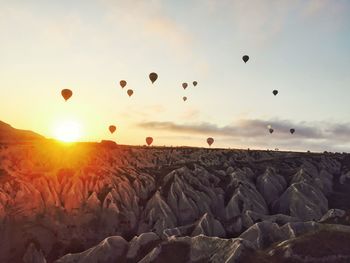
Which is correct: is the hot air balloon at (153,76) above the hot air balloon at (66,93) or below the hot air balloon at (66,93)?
above

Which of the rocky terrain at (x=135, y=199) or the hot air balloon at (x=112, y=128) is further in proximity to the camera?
the hot air balloon at (x=112, y=128)

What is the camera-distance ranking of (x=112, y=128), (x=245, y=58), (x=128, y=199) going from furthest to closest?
(x=112, y=128) → (x=245, y=58) → (x=128, y=199)

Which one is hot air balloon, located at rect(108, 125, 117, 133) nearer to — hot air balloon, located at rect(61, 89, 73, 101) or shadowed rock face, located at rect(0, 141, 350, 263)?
shadowed rock face, located at rect(0, 141, 350, 263)

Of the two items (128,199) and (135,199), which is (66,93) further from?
(135,199)

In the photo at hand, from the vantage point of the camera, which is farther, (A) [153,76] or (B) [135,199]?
(A) [153,76]

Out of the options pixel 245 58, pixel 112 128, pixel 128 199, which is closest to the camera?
pixel 128 199

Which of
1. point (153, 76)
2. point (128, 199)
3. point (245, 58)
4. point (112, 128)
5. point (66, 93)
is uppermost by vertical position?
point (245, 58)

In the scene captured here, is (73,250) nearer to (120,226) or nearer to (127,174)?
(120,226)

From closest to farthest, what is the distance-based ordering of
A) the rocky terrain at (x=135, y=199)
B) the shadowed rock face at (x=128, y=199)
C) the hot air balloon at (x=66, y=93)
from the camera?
the rocky terrain at (x=135, y=199) → the shadowed rock face at (x=128, y=199) → the hot air balloon at (x=66, y=93)

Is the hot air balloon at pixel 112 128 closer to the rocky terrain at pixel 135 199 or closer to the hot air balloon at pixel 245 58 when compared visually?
the rocky terrain at pixel 135 199

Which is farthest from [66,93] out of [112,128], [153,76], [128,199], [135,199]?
[112,128]

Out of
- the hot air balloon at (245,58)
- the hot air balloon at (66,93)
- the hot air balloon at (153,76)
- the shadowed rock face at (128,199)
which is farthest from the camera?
the hot air balloon at (245,58)

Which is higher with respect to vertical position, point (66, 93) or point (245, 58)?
point (245, 58)

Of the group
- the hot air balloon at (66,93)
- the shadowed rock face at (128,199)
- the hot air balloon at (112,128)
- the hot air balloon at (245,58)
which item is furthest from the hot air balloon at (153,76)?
the hot air balloon at (112,128)
